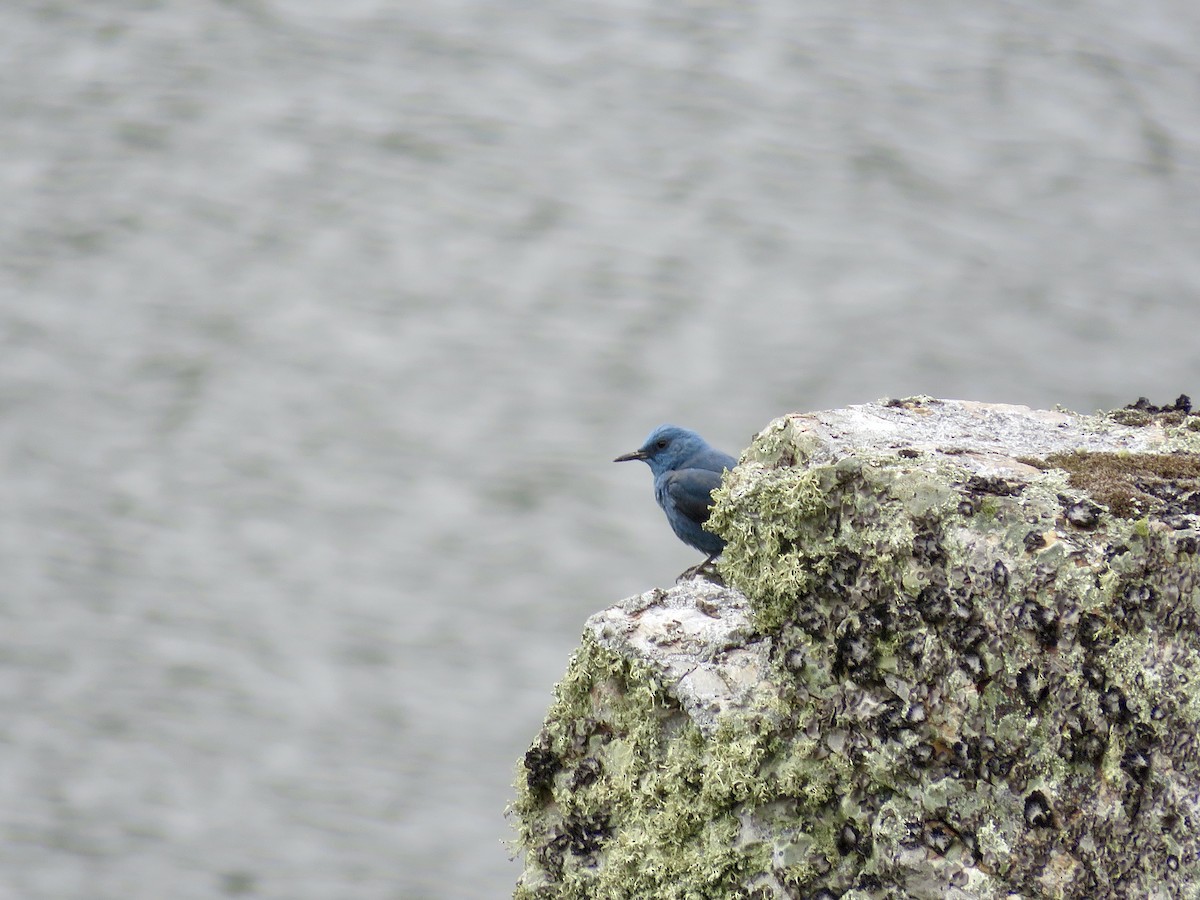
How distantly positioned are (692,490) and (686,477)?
0.09 metres

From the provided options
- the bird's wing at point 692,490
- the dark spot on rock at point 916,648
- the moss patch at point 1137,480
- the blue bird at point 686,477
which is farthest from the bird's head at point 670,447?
the dark spot on rock at point 916,648

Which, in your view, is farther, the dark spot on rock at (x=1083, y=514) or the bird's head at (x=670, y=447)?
the bird's head at (x=670, y=447)

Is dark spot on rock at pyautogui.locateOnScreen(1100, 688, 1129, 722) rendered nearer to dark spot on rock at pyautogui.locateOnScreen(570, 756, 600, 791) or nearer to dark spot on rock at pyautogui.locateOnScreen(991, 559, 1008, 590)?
dark spot on rock at pyautogui.locateOnScreen(991, 559, 1008, 590)

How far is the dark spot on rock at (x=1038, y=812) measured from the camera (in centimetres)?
215

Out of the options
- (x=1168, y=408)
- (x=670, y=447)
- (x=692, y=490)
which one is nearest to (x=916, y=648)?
(x=1168, y=408)

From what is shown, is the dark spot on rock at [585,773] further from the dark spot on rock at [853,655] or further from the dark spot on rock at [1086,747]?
the dark spot on rock at [1086,747]

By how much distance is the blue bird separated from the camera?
4.93 meters

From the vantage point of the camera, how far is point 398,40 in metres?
17.0

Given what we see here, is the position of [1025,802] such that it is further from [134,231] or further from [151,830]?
[134,231]

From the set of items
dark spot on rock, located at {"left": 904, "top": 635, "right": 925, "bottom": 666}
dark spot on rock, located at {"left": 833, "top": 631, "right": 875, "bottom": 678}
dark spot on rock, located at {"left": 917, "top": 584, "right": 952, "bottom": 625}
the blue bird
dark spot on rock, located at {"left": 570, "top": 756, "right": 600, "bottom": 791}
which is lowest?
the blue bird

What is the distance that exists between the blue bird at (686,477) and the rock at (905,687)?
6.20 feet

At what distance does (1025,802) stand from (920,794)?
195mm

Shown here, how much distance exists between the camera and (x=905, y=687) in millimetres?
2340

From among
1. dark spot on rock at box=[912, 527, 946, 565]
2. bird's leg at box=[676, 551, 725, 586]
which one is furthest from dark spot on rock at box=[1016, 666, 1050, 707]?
bird's leg at box=[676, 551, 725, 586]
